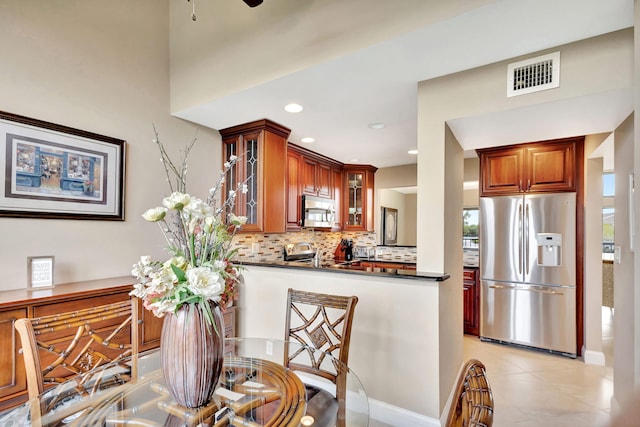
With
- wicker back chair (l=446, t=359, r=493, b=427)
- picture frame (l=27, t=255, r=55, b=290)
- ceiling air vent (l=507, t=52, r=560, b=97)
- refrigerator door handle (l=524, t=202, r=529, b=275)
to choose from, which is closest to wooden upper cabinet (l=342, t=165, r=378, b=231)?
refrigerator door handle (l=524, t=202, r=529, b=275)

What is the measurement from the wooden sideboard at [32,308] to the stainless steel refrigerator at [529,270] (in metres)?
3.16

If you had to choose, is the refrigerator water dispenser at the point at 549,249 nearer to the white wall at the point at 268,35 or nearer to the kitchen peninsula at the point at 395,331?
the kitchen peninsula at the point at 395,331

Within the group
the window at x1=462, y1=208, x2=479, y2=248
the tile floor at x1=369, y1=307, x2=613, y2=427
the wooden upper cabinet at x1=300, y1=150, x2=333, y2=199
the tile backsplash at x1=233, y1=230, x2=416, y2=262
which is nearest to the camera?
the tile floor at x1=369, y1=307, x2=613, y2=427

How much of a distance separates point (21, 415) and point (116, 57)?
101 inches

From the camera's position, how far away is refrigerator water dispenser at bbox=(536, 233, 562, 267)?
3410 millimetres

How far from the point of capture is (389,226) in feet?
18.8

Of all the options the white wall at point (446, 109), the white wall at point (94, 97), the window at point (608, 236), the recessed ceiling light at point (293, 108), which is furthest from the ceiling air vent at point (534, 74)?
the window at point (608, 236)

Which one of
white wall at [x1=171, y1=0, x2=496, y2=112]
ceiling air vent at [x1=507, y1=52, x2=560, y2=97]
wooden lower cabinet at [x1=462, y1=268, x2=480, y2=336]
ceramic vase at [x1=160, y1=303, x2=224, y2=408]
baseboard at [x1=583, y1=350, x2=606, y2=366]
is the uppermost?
white wall at [x1=171, y1=0, x2=496, y2=112]

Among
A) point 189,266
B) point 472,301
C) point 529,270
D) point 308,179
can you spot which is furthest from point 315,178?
point 189,266

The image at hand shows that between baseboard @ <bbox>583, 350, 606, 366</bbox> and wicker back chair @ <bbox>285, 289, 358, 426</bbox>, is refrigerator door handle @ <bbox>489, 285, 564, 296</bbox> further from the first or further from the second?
wicker back chair @ <bbox>285, 289, 358, 426</bbox>

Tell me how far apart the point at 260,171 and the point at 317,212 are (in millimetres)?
1250

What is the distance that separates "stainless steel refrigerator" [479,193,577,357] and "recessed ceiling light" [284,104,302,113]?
2.47 metres

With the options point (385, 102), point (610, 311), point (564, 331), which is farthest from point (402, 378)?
point (610, 311)

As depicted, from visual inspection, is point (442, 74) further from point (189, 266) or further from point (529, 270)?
point (529, 270)
